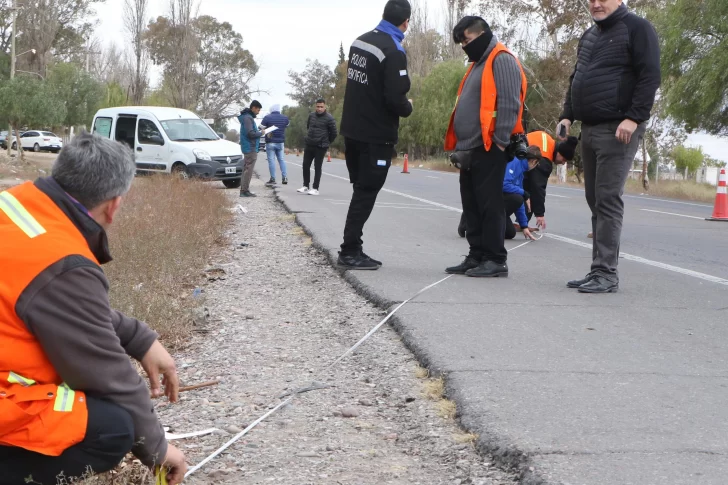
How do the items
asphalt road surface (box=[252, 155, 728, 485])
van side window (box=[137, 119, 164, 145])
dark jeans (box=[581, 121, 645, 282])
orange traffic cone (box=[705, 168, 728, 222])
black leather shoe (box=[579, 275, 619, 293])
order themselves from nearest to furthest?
1. asphalt road surface (box=[252, 155, 728, 485])
2. dark jeans (box=[581, 121, 645, 282])
3. black leather shoe (box=[579, 275, 619, 293])
4. orange traffic cone (box=[705, 168, 728, 222])
5. van side window (box=[137, 119, 164, 145])

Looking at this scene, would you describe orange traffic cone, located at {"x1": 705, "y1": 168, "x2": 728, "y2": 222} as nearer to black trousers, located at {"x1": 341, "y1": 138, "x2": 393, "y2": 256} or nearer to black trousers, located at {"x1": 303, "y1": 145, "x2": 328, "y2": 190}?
black trousers, located at {"x1": 303, "y1": 145, "x2": 328, "y2": 190}

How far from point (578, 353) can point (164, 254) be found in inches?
146

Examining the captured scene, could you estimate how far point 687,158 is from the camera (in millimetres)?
74625

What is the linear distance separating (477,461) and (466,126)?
3.97 meters

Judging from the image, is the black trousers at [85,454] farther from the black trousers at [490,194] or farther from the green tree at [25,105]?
the green tree at [25,105]

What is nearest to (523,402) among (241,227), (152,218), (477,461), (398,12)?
(477,461)

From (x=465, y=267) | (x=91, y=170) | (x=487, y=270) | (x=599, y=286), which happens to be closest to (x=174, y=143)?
(x=465, y=267)

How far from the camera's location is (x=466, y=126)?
687 centimetres

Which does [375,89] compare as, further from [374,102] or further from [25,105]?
[25,105]

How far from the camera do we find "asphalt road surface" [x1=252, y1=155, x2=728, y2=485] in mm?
3180

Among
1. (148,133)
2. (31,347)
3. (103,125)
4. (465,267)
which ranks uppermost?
(103,125)

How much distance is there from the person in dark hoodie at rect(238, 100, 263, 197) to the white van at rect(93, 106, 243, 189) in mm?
1824

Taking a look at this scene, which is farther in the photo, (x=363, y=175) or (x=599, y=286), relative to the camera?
(x=363, y=175)

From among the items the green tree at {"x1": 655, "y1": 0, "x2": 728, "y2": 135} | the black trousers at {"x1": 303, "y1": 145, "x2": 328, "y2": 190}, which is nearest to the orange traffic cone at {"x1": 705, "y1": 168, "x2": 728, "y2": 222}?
the black trousers at {"x1": 303, "y1": 145, "x2": 328, "y2": 190}
